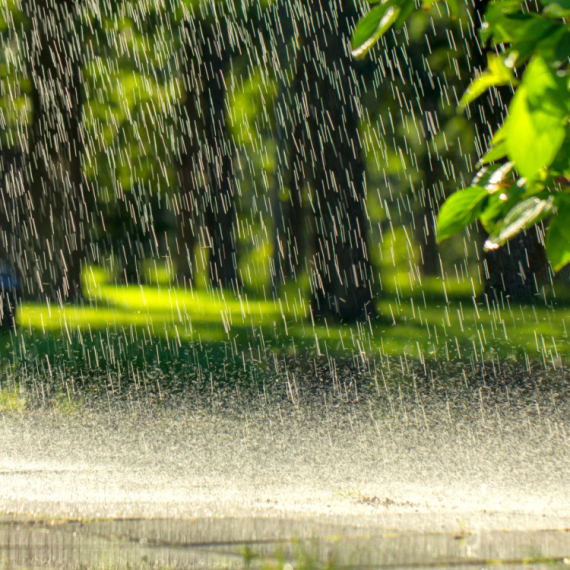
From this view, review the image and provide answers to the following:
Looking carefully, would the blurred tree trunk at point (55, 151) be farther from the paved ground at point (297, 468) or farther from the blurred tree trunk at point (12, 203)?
the paved ground at point (297, 468)

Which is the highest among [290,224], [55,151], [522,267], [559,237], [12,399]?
[559,237]

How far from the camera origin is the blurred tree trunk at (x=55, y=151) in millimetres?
17797

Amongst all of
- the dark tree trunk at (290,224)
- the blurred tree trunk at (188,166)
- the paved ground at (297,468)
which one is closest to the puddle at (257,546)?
the paved ground at (297,468)

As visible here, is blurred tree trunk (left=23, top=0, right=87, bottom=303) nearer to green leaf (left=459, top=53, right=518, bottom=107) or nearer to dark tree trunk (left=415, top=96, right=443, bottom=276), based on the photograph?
dark tree trunk (left=415, top=96, right=443, bottom=276)

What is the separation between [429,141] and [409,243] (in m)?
12.0

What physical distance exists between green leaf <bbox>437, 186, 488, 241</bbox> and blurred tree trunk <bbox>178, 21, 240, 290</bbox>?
Result: 63.4ft

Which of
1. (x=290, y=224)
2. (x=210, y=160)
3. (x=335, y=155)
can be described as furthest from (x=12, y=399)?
(x=210, y=160)

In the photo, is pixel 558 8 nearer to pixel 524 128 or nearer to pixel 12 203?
pixel 524 128

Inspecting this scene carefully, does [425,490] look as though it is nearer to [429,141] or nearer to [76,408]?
[76,408]

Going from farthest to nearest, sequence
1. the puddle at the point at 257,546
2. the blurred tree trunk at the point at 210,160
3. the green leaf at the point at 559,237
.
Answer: the blurred tree trunk at the point at 210,160
the puddle at the point at 257,546
the green leaf at the point at 559,237

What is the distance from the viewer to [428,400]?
24.6 feet

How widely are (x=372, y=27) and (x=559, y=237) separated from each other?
1.88ft

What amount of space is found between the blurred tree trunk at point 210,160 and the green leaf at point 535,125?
19755 mm

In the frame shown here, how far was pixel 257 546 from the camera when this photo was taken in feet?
10.4
